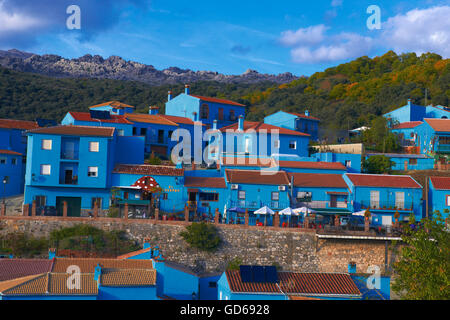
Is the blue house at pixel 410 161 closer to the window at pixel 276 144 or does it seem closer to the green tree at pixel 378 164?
the green tree at pixel 378 164

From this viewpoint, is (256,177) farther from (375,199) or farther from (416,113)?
(416,113)

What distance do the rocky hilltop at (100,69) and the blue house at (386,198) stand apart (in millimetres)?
80931

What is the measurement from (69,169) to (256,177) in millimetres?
13244

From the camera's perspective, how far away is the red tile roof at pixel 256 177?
38469 millimetres

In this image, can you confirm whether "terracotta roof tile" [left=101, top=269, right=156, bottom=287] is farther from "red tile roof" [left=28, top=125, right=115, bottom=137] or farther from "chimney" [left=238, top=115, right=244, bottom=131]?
"chimney" [left=238, top=115, right=244, bottom=131]

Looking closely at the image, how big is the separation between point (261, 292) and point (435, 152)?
3150 cm

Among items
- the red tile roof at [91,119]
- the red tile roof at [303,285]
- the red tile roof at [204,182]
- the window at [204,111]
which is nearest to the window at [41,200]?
the red tile roof at [204,182]

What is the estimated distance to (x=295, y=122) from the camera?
53531 mm

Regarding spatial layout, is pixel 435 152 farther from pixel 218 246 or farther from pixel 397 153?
pixel 218 246

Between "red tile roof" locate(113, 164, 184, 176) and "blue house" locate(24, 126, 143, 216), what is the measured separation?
904 millimetres

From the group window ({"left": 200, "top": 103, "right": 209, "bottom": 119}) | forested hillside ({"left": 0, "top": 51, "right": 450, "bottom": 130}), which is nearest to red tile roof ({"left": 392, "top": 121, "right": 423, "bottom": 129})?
forested hillside ({"left": 0, "top": 51, "right": 450, "bottom": 130})

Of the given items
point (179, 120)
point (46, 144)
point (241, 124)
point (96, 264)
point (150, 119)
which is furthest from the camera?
point (179, 120)

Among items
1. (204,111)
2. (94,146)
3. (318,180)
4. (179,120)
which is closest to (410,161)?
(318,180)

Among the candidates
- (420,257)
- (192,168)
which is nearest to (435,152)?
(192,168)
